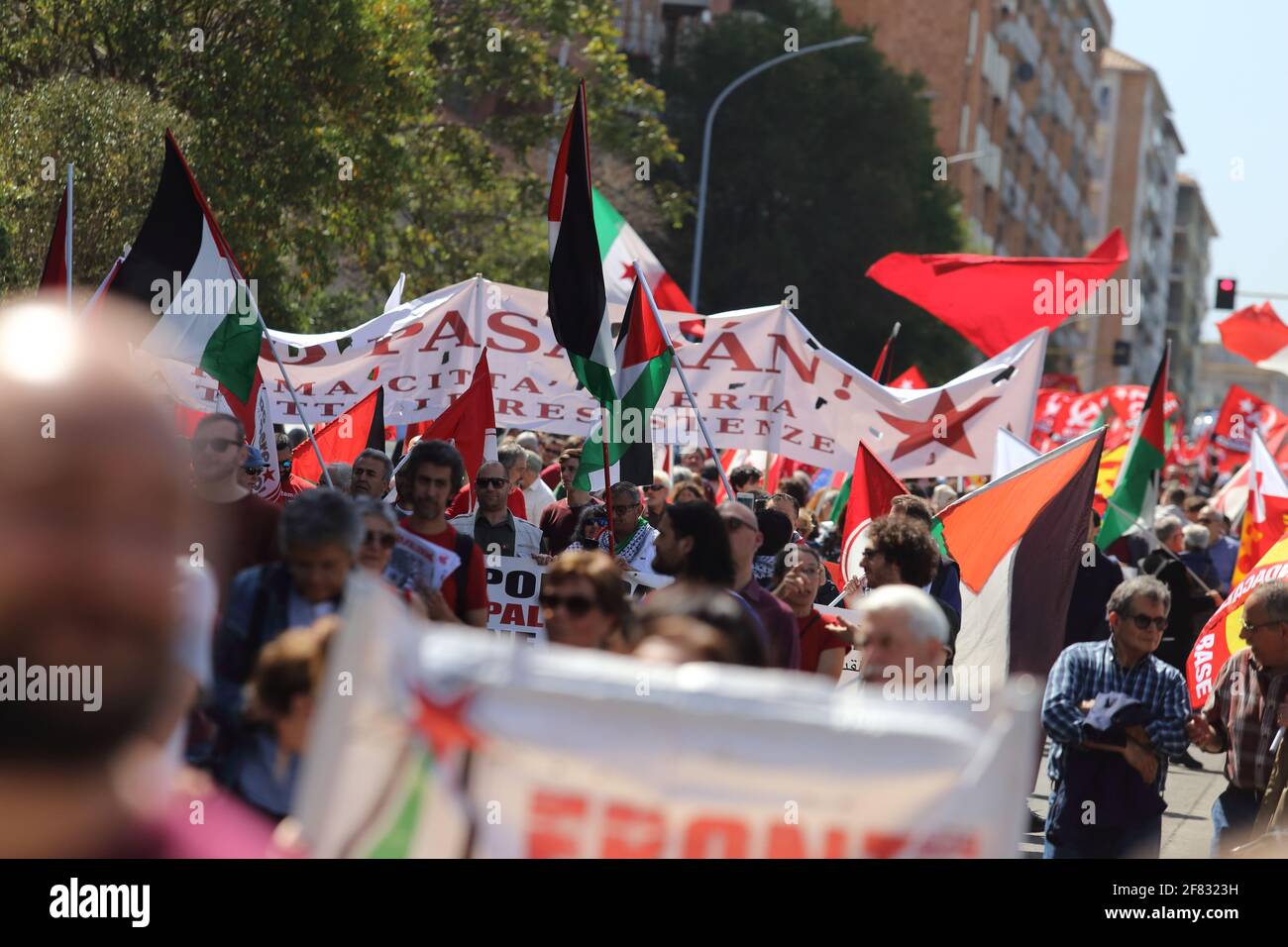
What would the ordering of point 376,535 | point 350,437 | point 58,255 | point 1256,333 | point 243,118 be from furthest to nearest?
1. point 1256,333
2. point 243,118
3. point 350,437
4. point 58,255
5. point 376,535

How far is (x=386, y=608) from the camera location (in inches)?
94.0

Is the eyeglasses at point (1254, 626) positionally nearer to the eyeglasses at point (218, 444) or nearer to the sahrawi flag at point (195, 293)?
the eyeglasses at point (218, 444)

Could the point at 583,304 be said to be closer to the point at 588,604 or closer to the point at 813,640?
the point at 813,640

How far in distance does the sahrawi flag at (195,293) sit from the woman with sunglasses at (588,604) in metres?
4.98

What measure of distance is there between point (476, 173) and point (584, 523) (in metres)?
17.2

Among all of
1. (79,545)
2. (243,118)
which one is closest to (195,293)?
(79,545)

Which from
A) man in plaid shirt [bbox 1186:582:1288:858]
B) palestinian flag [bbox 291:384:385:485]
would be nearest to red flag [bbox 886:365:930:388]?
palestinian flag [bbox 291:384:385:485]

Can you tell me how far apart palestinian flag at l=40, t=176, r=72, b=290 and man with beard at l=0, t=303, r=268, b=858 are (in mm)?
8394

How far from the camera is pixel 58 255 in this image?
9.40 meters

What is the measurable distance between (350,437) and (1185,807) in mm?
5503

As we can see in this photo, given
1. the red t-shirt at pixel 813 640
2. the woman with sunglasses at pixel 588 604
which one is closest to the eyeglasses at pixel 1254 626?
the red t-shirt at pixel 813 640

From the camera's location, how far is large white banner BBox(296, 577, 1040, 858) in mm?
2350

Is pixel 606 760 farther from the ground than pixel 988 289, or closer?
closer
